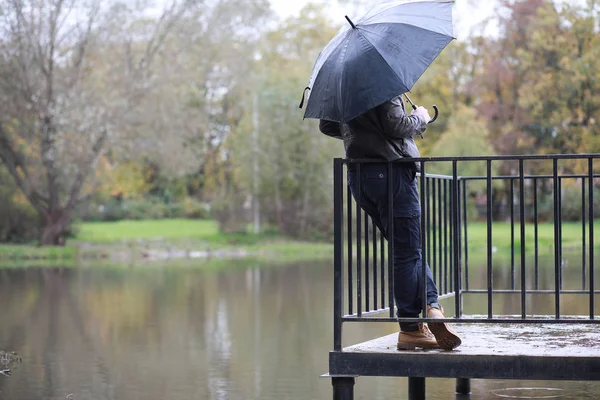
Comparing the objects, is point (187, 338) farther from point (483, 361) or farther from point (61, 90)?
point (61, 90)

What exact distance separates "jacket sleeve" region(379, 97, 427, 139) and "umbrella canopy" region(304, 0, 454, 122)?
0.12 metres

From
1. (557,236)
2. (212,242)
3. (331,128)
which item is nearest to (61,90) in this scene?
(212,242)

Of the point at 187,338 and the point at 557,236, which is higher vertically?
the point at 557,236

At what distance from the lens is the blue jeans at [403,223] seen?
5633 mm

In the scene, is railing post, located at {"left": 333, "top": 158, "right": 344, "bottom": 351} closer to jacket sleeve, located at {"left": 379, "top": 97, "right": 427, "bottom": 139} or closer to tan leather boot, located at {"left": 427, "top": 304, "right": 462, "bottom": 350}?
jacket sleeve, located at {"left": 379, "top": 97, "right": 427, "bottom": 139}

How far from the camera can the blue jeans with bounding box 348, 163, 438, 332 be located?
5.63 meters

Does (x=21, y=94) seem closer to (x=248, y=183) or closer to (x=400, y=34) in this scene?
(x=248, y=183)

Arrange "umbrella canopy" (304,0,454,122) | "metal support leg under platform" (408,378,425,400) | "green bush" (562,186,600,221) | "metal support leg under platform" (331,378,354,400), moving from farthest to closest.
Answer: "green bush" (562,186,600,221) < "metal support leg under platform" (408,378,425,400) < "metal support leg under platform" (331,378,354,400) < "umbrella canopy" (304,0,454,122)

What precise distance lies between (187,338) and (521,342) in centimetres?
644

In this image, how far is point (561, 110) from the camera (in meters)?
42.5

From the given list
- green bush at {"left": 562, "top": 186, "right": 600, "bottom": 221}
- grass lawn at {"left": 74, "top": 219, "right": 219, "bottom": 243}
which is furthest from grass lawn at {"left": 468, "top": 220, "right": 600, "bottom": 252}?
grass lawn at {"left": 74, "top": 219, "right": 219, "bottom": 243}

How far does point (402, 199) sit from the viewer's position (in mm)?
5645

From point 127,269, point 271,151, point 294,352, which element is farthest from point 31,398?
point 271,151

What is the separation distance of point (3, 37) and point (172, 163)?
6967 millimetres
